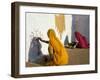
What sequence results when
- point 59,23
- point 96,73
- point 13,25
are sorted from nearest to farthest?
1. point 13,25
2. point 59,23
3. point 96,73

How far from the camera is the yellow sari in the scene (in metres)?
1.95

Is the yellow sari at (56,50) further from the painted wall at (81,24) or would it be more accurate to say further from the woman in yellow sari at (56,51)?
the painted wall at (81,24)

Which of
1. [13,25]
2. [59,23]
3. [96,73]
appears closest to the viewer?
[13,25]

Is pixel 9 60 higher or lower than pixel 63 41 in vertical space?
lower

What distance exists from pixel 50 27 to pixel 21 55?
1.04 feet

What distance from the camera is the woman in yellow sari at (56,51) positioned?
76.6 inches

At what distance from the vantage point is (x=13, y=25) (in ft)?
6.01

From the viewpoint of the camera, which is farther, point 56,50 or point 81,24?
point 81,24

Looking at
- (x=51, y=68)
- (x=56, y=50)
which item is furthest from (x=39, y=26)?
(x=51, y=68)

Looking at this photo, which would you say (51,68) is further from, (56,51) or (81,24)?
(81,24)

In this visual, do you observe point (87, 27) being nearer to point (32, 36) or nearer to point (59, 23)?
point (59, 23)

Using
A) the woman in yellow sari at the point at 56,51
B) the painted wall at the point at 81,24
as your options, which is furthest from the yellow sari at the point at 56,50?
the painted wall at the point at 81,24

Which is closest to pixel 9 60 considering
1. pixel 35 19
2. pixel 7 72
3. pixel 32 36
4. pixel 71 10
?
pixel 7 72

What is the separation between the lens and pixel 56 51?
6.46 feet
